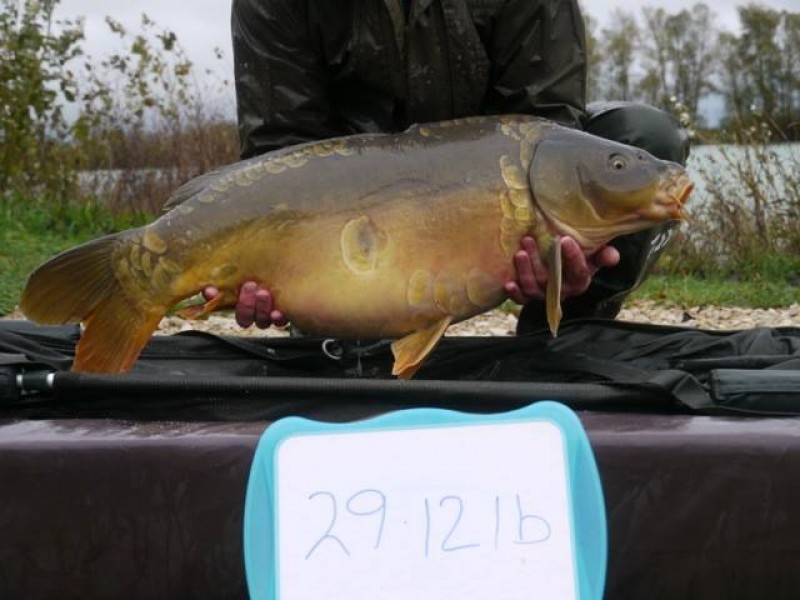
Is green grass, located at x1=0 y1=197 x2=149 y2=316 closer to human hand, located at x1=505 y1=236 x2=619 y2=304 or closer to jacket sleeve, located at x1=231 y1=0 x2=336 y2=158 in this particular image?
jacket sleeve, located at x1=231 y1=0 x2=336 y2=158

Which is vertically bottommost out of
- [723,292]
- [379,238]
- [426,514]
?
[426,514]

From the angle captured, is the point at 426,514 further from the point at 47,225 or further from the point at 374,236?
the point at 47,225

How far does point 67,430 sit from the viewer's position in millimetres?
968

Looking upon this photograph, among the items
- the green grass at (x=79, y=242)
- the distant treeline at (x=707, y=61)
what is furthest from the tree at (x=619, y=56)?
the green grass at (x=79, y=242)

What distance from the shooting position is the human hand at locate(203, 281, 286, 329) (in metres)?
1.27

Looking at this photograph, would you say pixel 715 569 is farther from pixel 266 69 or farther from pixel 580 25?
pixel 266 69

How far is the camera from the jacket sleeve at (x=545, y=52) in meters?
1.64

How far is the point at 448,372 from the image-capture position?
4.51 feet

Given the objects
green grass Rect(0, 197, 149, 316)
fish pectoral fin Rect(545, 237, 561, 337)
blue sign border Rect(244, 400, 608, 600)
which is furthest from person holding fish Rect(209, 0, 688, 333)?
green grass Rect(0, 197, 149, 316)

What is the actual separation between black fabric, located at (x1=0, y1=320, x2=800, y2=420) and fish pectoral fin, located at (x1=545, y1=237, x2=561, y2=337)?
0.23 ft

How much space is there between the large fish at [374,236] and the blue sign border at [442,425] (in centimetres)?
49

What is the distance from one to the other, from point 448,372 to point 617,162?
13.7 inches

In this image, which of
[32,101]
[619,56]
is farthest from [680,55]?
[32,101]

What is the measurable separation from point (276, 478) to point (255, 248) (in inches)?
22.8
